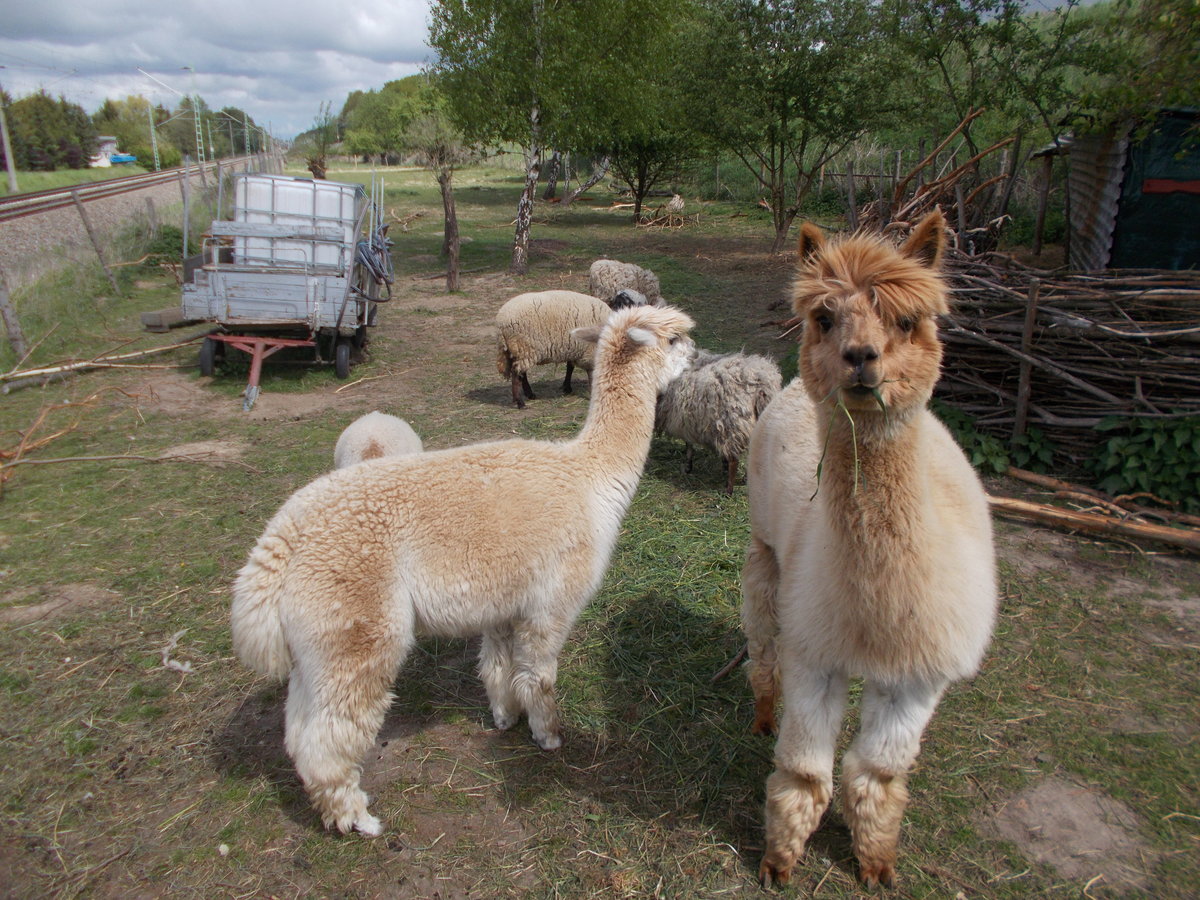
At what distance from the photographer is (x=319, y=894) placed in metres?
2.96

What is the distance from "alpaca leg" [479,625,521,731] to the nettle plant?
212 inches

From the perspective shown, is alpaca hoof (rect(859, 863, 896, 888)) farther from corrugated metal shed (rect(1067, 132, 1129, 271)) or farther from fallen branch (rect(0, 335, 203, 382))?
fallen branch (rect(0, 335, 203, 382))

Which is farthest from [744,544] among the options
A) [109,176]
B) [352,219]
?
[109,176]

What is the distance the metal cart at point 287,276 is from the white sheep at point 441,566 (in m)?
6.60

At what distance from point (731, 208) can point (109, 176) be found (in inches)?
1463

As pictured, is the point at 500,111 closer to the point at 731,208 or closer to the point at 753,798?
the point at 731,208

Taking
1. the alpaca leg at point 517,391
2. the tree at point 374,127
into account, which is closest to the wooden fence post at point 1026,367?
the alpaca leg at point 517,391

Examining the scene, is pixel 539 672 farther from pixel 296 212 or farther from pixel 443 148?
pixel 443 148

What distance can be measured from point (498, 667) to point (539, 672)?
327 mm

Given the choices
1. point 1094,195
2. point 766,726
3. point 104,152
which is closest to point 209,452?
point 766,726

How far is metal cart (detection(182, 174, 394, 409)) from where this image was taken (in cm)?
950

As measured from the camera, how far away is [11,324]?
9.57m


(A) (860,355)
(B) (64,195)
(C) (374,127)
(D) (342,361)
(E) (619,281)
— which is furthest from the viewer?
(C) (374,127)

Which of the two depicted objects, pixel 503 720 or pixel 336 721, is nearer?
pixel 336 721
